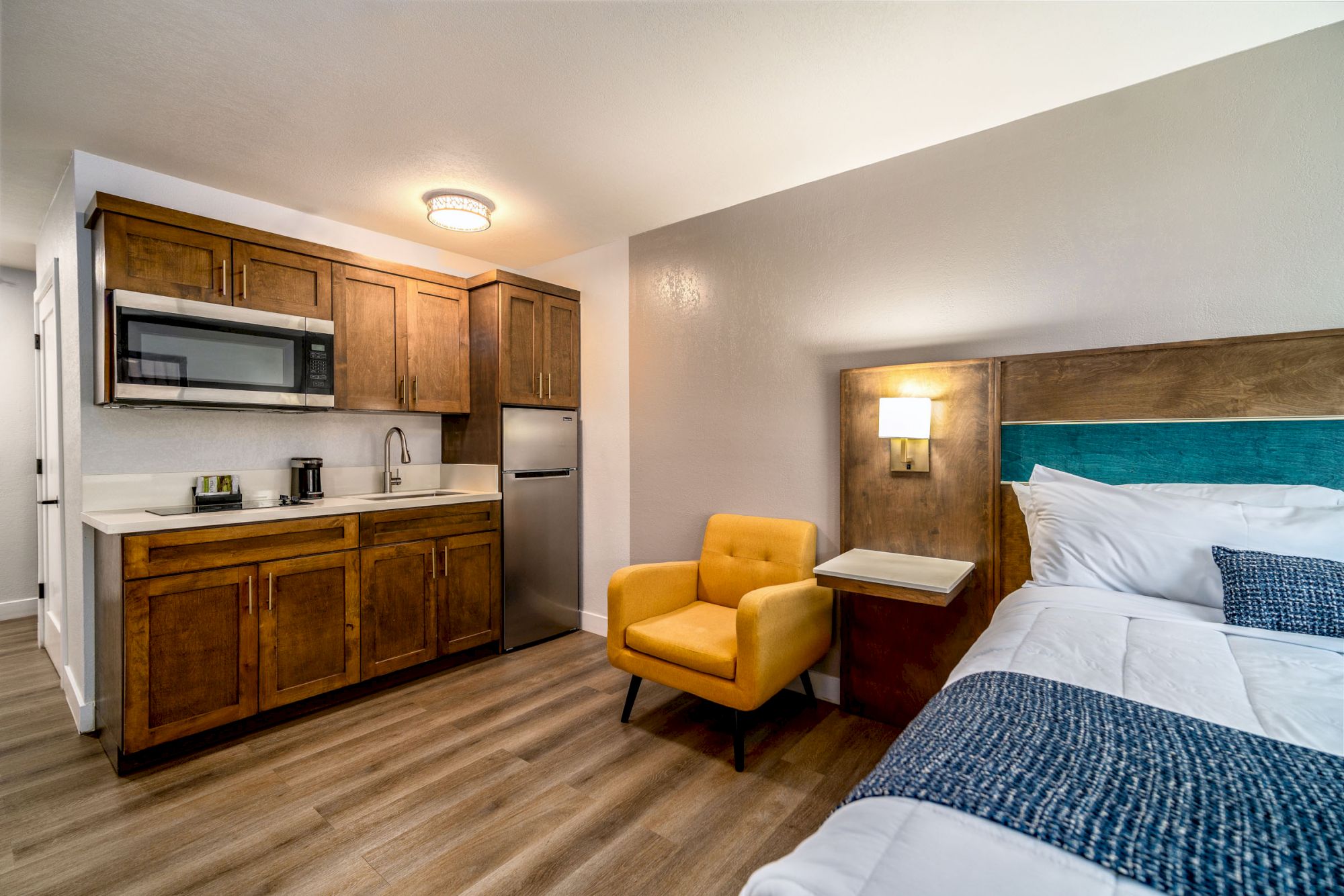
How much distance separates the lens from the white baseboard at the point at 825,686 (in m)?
2.87

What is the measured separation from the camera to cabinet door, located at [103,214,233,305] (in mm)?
2465

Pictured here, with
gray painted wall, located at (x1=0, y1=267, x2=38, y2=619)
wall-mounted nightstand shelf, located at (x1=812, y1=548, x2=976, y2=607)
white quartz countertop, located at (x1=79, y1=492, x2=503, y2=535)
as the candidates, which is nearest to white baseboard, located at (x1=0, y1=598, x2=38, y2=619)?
gray painted wall, located at (x1=0, y1=267, x2=38, y2=619)

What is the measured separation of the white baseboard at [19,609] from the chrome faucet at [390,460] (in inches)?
118

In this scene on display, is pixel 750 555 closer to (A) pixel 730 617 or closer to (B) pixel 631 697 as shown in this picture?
(A) pixel 730 617

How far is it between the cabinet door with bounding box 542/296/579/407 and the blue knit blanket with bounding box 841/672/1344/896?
318 centimetres

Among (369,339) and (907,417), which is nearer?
(907,417)

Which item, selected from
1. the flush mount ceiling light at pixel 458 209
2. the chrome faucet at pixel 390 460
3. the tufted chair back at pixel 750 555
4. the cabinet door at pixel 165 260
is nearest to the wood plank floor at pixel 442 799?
the tufted chair back at pixel 750 555

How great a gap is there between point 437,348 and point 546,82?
1.91 meters

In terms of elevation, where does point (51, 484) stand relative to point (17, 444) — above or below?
below

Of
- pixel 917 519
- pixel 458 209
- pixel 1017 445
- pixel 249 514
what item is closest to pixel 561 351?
pixel 458 209

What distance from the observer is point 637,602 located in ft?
9.02

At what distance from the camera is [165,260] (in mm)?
2600

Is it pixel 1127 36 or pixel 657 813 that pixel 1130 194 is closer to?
pixel 1127 36

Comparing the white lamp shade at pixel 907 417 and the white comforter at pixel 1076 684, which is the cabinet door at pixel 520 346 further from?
the white comforter at pixel 1076 684
